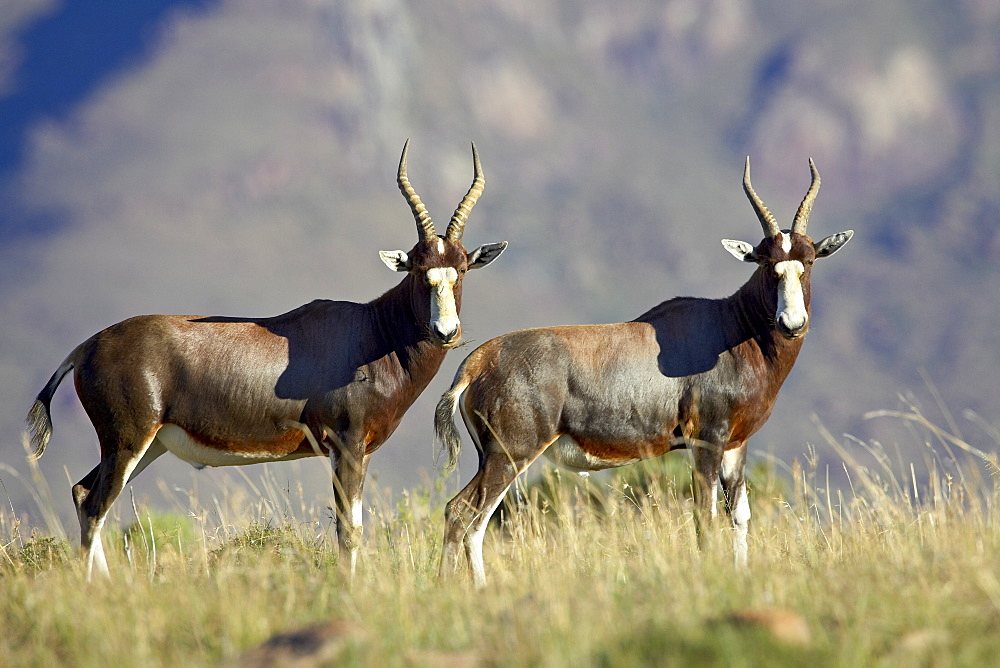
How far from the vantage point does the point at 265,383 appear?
9.94m

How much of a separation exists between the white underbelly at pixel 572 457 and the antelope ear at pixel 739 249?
2456mm

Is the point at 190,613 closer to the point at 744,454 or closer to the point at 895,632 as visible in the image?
the point at 895,632

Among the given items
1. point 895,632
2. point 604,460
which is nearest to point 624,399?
point 604,460

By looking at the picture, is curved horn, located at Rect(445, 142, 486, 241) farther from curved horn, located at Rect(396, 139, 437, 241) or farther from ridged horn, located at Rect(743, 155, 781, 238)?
ridged horn, located at Rect(743, 155, 781, 238)

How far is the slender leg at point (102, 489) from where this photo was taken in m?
9.44

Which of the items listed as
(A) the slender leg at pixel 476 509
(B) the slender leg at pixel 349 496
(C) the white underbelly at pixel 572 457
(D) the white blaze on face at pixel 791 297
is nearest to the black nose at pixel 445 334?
(A) the slender leg at pixel 476 509

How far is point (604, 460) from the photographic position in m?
9.98

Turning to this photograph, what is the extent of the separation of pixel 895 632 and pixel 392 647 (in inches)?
112

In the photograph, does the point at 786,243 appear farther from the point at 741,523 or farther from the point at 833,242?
the point at 741,523

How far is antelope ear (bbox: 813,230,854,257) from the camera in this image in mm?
10773

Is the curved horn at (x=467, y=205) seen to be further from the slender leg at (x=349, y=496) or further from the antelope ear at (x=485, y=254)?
the slender leg at (x=349, y=496)

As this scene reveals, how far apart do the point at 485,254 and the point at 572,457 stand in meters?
2.29

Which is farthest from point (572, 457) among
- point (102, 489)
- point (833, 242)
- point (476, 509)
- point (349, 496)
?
point (102, 489)

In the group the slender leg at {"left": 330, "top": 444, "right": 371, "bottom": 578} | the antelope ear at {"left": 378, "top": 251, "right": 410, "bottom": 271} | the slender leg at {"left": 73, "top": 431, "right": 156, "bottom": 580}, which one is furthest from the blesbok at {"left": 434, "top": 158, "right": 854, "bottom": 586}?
the slender leg at {"left": 73, "top": 431, "right": 156, "bottom": 580}
